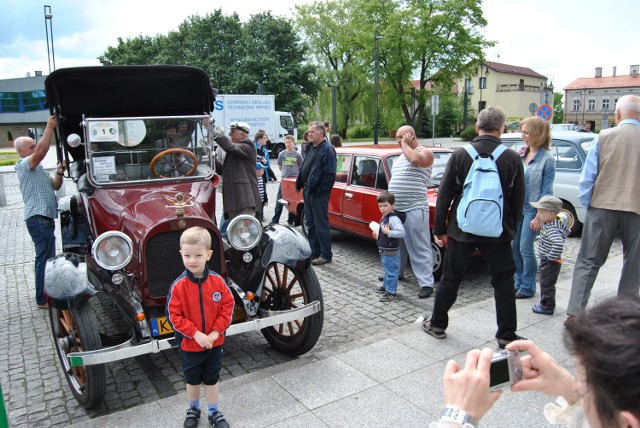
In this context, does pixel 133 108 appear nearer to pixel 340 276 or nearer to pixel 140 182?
pixel 140 182

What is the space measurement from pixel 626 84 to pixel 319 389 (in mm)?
91307

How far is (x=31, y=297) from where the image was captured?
19.9 ft

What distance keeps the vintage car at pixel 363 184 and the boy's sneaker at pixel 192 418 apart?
12.6ft

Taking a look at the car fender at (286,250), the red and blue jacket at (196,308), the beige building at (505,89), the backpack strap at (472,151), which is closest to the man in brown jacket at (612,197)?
the backpack strap at (472,151)

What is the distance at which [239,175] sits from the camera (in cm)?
625

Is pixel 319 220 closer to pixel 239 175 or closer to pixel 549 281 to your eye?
pixel 239 175

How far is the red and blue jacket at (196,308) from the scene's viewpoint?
10.1 ft

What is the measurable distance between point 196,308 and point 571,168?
23.5 feet

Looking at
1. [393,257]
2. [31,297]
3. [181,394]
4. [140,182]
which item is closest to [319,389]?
[181,394]

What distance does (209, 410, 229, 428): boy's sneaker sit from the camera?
10.4 feet

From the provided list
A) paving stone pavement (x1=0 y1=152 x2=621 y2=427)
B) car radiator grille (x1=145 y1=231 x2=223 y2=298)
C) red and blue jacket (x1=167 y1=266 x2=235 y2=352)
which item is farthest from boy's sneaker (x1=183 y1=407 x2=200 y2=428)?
car radiator grille (x1=145 y1=231 x2=223 y2=298)

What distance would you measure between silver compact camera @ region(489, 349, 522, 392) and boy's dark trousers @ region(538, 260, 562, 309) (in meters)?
4.01

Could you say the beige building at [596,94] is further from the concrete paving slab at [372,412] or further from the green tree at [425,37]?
the concrete paving slab at [372,412]

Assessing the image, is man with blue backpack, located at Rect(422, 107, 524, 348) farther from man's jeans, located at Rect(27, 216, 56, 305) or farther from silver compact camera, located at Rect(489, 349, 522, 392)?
man's jeans, located at Rect(27, 216, 56, 305)
